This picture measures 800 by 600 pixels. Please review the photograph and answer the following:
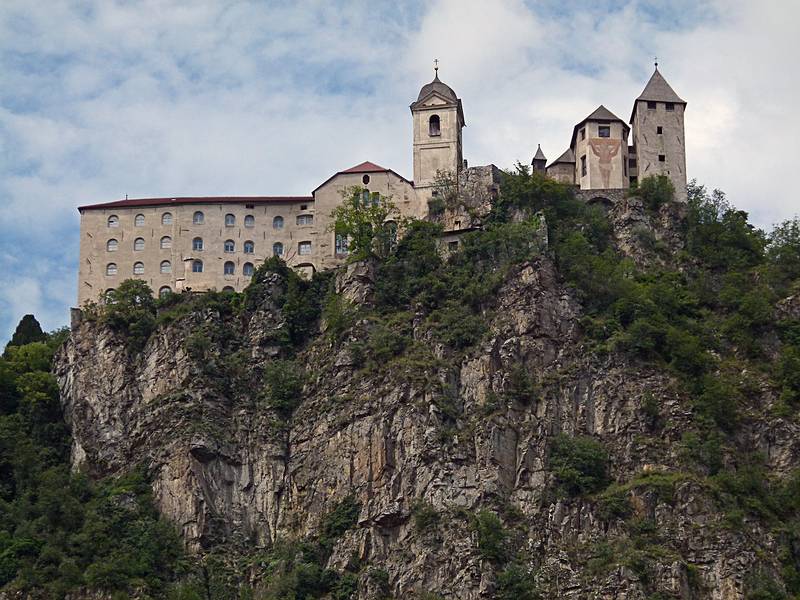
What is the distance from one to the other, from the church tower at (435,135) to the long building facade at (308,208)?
0.06 m

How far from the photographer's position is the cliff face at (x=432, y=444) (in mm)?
86688

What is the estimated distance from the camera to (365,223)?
357ft

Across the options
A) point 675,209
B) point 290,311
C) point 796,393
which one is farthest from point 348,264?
point 796,393

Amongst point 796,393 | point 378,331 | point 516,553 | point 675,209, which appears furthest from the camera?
point 675,209

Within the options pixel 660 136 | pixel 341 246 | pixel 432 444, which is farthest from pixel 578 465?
pixel 660 136

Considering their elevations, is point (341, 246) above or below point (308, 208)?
below

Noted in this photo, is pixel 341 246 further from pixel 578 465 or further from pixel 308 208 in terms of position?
pixel 578 465

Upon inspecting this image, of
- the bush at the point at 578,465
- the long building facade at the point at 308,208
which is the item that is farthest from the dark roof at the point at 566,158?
the bush at the point at 578,465

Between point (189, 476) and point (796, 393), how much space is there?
3290 centimetres

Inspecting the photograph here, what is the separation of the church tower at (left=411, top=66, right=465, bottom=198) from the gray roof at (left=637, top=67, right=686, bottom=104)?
12.1 metres

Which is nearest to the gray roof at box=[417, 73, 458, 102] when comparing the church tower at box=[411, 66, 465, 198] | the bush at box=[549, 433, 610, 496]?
the church tower at box=[411, 66, 465, 198]

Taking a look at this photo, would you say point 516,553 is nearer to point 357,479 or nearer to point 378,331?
point 357,479

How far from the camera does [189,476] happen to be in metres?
96.6

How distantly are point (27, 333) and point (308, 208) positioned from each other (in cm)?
2116
